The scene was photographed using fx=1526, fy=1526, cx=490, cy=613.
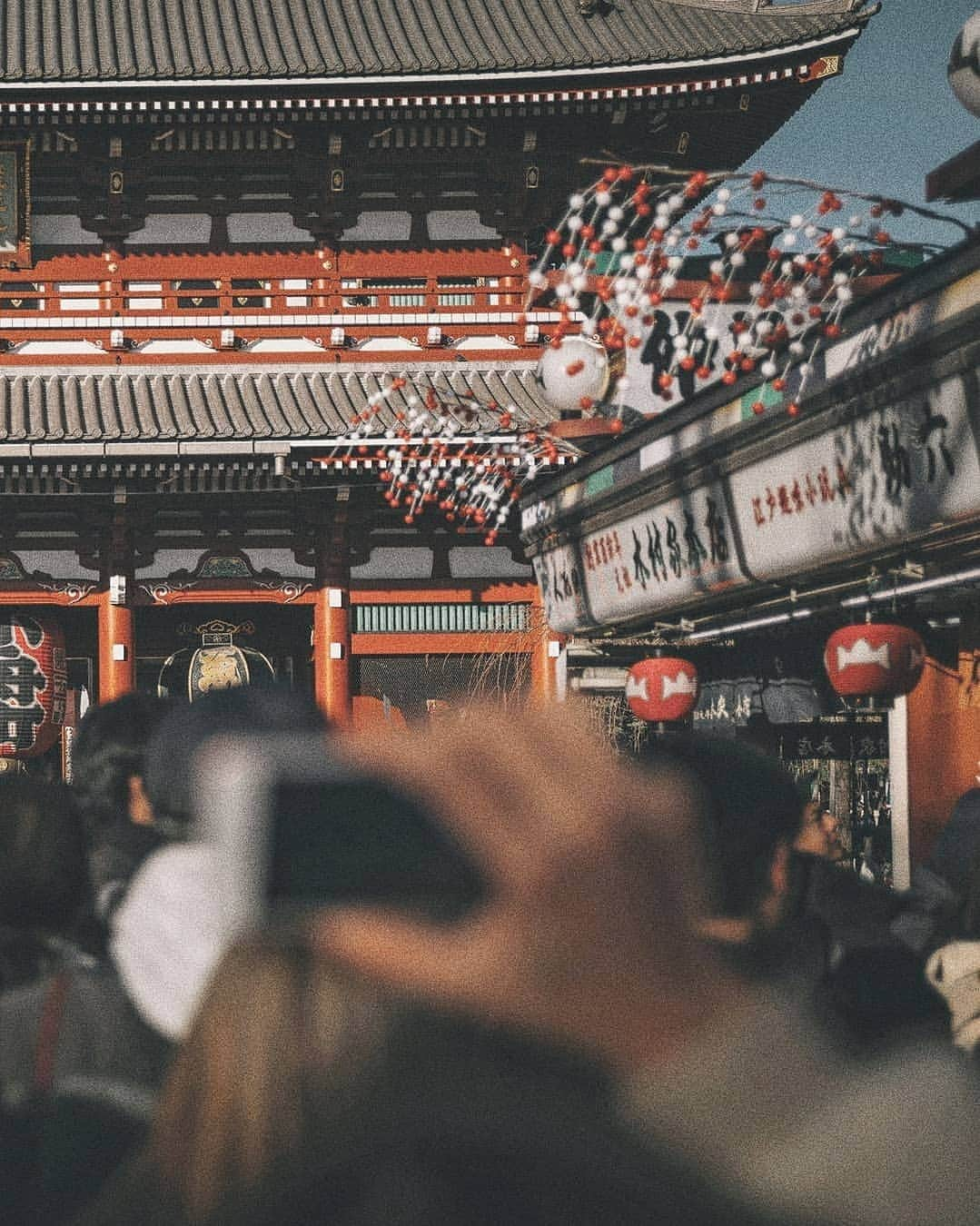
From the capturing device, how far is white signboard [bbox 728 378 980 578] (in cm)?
470

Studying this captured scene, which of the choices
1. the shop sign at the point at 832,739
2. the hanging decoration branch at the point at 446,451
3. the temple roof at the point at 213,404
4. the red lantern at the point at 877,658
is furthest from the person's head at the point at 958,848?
the temple roof at the point at 213,404

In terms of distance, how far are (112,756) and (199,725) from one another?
2.13ft

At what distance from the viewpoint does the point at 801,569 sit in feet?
19.1

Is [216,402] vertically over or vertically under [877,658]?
over

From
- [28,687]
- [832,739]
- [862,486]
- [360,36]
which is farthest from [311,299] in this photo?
[862,486]

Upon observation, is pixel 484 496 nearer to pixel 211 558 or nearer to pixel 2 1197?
pixel 211 558

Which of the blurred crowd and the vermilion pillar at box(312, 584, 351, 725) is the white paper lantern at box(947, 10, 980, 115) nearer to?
the blurred crowd

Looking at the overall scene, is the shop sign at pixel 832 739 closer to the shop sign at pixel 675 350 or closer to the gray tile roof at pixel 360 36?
the shop sign at pixel 675 350

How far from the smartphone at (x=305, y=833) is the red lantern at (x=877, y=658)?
4580 mm

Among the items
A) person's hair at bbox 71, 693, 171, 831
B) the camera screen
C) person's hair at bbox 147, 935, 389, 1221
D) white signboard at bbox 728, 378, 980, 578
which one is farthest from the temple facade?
person's hair at bbox 147, 935, 389, 1221

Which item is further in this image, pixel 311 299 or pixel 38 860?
pixel 311 299

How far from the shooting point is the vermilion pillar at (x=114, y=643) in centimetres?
1291

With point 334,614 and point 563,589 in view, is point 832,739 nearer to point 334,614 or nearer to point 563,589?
point 563,589

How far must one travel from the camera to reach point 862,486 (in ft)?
17.1
